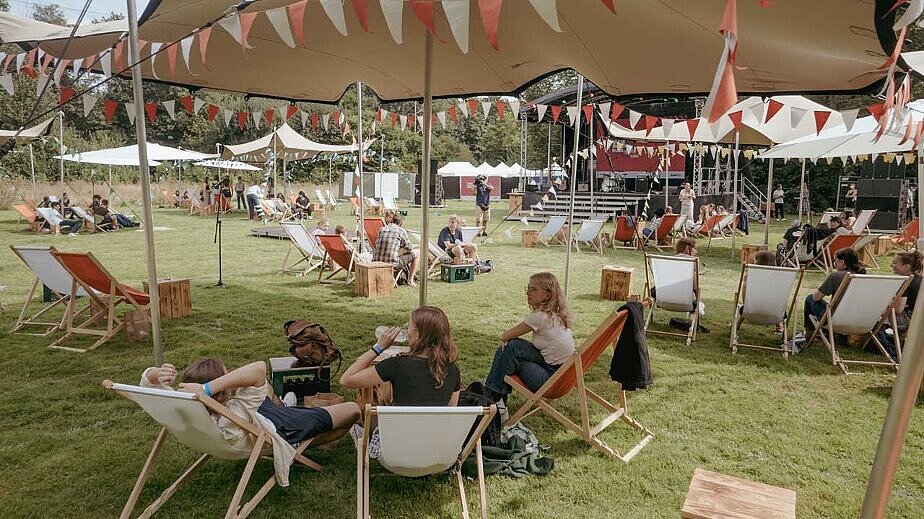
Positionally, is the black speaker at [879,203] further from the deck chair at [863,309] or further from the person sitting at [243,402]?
the person sitting at [243,402]

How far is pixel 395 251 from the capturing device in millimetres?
8648

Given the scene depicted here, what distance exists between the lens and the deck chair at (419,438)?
2473mm

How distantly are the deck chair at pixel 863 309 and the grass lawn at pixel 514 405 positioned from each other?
0.29 metres

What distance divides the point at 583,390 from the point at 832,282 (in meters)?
3.47

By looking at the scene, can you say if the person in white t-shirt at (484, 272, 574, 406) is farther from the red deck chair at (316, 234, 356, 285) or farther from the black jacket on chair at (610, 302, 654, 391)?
the red deck chair at (316, 234, 356, 285)

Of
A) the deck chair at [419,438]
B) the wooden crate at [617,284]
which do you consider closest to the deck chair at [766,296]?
the wooden crate at [617,284]

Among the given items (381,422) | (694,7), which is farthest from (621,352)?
(694,7)

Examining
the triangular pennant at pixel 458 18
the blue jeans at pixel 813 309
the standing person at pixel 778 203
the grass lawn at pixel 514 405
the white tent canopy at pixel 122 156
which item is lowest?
the grass lawn at pixel 514 405

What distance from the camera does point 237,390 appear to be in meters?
2.87

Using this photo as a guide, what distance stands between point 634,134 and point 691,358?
9.49 meters

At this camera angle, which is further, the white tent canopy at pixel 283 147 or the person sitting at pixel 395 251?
the white tent canopy at pixel 283 147

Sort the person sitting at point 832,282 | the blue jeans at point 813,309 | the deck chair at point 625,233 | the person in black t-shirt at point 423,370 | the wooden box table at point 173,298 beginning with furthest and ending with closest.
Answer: the deck chair at point 625,233 → the wooden box table at point 173,298 → the blue jeans at point 813,309 → the person sitting at point 832,282 → the person in black t-shirt at point 423,370

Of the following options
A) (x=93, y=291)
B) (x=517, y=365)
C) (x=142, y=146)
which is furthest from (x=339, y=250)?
(x=517, y=365)

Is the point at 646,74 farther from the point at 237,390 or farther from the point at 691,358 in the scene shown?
the point at 237,390
